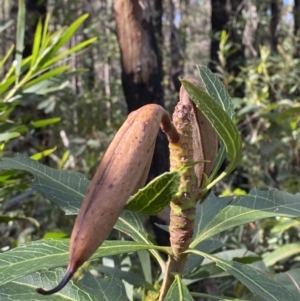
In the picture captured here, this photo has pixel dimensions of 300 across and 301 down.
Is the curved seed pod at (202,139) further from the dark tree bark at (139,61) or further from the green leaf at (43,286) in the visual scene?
the dark tree bark at (139,61)

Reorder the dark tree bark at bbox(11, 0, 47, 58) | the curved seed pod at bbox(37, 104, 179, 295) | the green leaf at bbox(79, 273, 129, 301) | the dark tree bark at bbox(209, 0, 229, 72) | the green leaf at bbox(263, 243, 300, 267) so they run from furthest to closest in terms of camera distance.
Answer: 1. the dark tree bark at bbox(209, 0, 229, 72)
2. the dark tree bark at bbox(11, 0, 47, 58)
3. the green leaf at bbox(263, 243, 300, 267)
4. the green leaf at bbox(79, 273, 129, 301)
5. the curved seed pod at bbox(37, 104, 179, 295)

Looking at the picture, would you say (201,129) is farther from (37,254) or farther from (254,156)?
(254,156)

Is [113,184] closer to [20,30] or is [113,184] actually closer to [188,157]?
[188,157]

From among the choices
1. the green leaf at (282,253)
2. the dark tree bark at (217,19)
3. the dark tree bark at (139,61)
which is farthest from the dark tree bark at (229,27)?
the green leaf at (282,253)

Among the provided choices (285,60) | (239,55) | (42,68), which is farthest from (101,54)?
(42,68)

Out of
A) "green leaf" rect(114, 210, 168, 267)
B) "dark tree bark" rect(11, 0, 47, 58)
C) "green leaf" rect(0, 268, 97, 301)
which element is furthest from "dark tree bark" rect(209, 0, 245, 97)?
"green leaf" rect(0, 268, 97, 301)

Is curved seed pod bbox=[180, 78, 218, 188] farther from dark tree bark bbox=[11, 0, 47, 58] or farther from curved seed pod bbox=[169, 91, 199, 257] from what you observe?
dark tree bark bbox=[11, 0, 47, 58]
